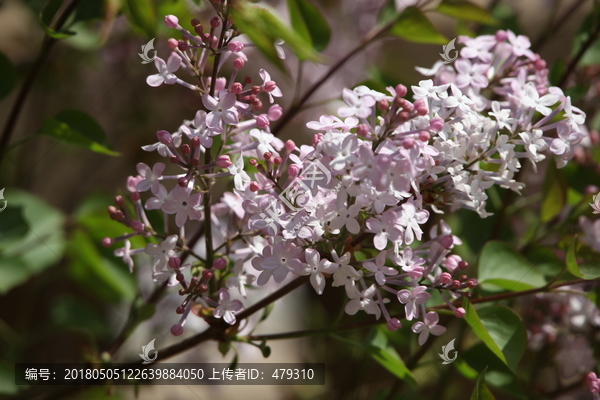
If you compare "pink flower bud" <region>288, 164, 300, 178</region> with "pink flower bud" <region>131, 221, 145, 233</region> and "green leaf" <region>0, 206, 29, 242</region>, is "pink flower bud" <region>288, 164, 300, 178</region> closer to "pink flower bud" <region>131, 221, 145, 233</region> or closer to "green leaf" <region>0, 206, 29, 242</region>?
"pink flower bud" <region>131, 221, 145, 233</region>

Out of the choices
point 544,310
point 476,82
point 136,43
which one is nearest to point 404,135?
point 476,82

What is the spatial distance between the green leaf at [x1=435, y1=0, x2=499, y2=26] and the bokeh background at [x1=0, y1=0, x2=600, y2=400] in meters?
0.07

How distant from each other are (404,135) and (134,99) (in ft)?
3.46

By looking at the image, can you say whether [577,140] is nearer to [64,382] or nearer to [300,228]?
[300,228]

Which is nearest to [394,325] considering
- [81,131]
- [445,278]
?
[445,278]

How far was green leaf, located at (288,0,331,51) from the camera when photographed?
0.77 meters

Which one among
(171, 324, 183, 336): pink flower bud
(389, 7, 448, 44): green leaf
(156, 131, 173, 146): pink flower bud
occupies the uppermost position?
(389, 7, 448, 44): green leaf

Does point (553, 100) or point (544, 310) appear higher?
point (553, 100)

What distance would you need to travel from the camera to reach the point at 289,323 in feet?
5.36

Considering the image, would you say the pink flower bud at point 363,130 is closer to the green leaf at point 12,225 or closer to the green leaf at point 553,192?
the green leaf at point 553,192

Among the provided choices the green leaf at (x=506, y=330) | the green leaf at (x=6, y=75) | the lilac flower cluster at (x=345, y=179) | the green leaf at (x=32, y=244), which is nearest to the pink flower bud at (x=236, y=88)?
the lilac flower cluster at (x=345, y=179)

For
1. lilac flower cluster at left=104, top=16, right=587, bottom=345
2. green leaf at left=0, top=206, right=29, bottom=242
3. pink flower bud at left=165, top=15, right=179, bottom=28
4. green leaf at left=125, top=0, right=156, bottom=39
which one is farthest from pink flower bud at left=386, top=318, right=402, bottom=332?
green leaf at left=0, top=206, right=29, bottom=242

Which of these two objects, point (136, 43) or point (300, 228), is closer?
point (300, 228)

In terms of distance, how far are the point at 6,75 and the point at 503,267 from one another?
676 millimetres
